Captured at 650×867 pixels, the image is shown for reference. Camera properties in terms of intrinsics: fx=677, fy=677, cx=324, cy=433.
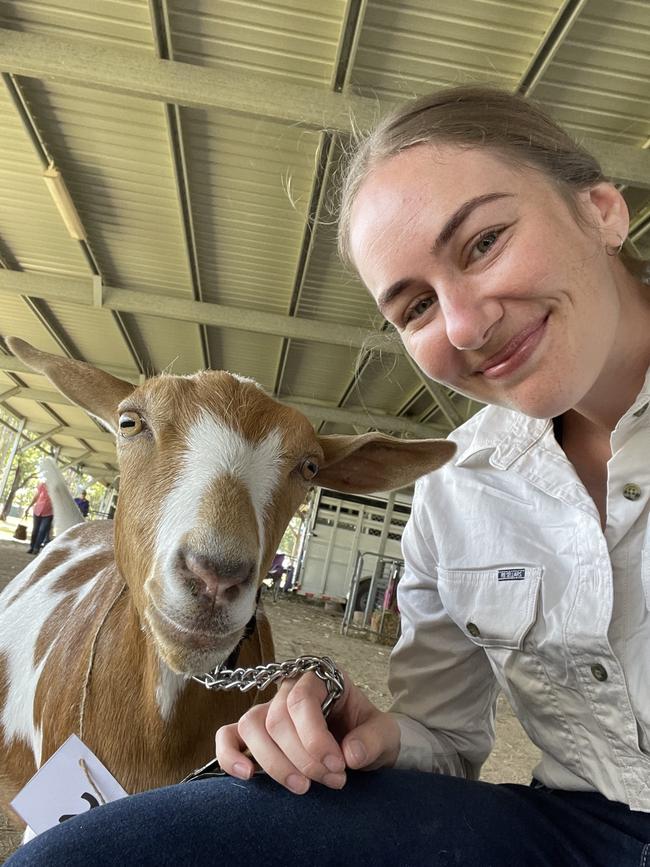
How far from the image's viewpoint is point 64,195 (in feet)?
27.0

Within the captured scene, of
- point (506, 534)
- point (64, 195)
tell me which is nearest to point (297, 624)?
point (64, 195)

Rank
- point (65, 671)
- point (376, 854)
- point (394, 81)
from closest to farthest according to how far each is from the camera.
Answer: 1. point (376, 854)
2. point (65, 671)
3. point (394, 81)

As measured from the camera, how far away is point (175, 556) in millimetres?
1387

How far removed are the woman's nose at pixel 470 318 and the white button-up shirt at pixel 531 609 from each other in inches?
13.4

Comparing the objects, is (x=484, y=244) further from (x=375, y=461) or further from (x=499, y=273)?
(x=375, y=461)

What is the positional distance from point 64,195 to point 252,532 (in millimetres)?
8026

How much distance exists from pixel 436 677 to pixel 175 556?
731mm

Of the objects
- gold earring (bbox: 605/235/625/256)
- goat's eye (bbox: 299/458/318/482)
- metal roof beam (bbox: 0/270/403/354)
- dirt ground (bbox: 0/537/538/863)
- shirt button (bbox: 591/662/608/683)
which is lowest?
dirt ground (bbox: 0/537/538/863)

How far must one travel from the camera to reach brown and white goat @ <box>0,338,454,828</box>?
1395mm

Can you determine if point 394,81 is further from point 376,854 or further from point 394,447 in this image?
point 376,854

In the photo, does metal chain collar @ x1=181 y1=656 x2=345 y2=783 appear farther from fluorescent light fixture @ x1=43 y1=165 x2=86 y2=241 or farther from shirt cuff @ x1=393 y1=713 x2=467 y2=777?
fluorescent light fixture @ x1=43 y1=165 x2=86 y2=241

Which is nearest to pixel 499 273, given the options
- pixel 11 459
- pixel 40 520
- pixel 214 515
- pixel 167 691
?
pixel 214 515

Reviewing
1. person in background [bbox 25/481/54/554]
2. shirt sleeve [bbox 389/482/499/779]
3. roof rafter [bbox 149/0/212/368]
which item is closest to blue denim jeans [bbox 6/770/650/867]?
shirt sleeve [bbox 389/482/499/779]

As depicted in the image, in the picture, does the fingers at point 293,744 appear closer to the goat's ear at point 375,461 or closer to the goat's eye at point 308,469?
the goat's eye at point 308,469
